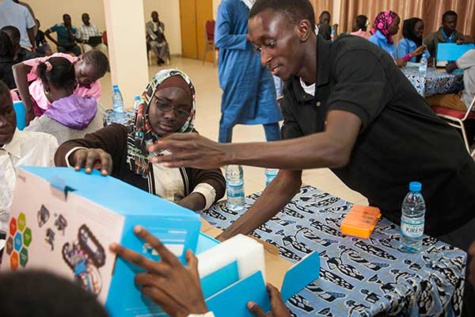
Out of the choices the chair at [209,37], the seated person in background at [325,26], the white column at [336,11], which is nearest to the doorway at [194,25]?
the chair at [209,37]

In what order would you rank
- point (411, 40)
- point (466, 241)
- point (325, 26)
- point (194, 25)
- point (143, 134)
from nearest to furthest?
1. point (466, 241)
2. point (143, 134)
3. point (411, 40)
4. point (325, 26)
5. point (194, 25)

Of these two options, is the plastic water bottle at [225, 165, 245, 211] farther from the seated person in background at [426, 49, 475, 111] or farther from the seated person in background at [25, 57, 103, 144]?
the seated person in background at [426, 49, 475, 111]

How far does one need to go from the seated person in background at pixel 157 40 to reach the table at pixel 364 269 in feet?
31.6

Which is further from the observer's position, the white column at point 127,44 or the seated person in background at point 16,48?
the white column at point 127,44

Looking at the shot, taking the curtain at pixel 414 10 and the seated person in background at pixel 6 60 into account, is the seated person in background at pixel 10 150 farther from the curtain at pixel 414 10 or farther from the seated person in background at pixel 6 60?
the curtain at pixel 414 10

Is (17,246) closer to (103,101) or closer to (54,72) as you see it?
(54,72)

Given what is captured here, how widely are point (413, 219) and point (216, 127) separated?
4322 mm

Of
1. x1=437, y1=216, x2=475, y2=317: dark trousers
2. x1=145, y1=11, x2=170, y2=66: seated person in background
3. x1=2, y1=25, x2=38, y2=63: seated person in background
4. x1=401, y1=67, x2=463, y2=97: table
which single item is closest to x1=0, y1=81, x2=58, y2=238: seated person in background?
x1=437, y1=216, x2=475, y2=317: dark trousers

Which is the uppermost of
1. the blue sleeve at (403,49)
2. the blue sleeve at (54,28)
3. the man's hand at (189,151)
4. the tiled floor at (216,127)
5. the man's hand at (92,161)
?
the man's hand at (189,151)

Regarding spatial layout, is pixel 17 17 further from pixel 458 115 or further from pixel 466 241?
pixel 466 241

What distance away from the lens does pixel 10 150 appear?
1898mm

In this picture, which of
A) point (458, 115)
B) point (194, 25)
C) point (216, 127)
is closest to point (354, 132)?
point (458, 115)

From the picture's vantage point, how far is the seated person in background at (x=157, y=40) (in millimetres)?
10922

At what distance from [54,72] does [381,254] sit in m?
2.39
